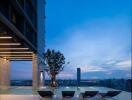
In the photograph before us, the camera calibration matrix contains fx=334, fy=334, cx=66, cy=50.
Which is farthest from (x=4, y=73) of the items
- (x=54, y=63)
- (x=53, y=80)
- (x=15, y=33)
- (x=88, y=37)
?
(x=15, y=33)

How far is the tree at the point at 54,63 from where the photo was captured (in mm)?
23281

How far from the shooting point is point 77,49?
23297 millimetres

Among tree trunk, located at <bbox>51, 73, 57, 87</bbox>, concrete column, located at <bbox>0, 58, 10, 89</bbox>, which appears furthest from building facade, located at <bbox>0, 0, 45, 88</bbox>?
tree trunk, located at <bbox>51, 73, 57, 87</bbox>

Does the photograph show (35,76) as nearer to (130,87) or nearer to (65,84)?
(65,84)

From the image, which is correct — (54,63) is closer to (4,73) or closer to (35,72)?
(35,72)

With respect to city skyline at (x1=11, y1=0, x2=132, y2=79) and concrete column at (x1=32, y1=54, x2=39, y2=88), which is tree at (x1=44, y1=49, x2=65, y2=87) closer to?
city skyline at (x1=11, y1=0, x2=132, y2=79)

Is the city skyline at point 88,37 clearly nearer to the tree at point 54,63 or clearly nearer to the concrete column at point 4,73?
the tree at point 54,63

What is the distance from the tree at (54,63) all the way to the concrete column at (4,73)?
309 centimetres

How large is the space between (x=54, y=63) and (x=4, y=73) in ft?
12.5

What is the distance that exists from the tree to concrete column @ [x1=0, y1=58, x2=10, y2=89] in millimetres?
3094

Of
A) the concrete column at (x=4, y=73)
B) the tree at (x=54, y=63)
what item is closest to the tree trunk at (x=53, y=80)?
the tree at (x=54, y=63)

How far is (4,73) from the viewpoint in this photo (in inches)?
947

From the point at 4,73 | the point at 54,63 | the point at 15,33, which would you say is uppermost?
the point at 15,33

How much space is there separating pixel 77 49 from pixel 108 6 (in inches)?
229
